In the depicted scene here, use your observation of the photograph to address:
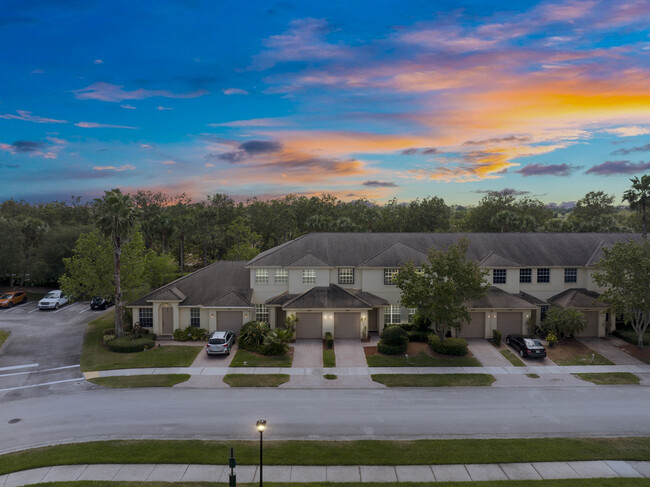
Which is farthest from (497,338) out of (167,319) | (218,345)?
(167,319)

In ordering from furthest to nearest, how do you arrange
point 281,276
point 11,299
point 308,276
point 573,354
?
point 11,299 < point 281,276 < point 308,276 < point 573,354

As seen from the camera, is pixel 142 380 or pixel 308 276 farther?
pixel 308 276

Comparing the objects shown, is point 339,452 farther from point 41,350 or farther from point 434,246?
point 41,350

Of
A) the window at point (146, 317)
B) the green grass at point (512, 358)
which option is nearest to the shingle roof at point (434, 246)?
the window at point (146, 317)

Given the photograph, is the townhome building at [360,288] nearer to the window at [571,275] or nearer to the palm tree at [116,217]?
the window at [571,275]

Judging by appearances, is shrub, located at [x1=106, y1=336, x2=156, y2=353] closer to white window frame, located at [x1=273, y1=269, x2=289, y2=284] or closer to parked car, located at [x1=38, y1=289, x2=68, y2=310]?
white window frame, located at [x1=273, y1=269, x2=289, y2=284]

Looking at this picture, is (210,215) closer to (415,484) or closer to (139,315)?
(139,315)
